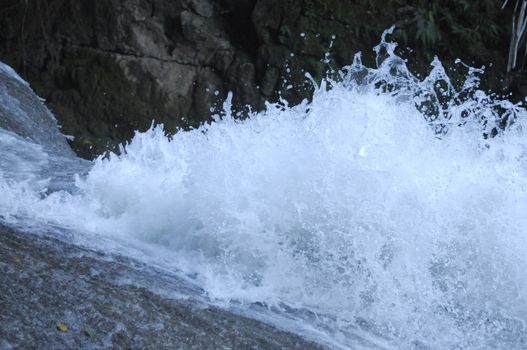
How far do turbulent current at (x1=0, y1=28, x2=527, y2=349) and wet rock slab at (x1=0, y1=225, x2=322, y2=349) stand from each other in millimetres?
206

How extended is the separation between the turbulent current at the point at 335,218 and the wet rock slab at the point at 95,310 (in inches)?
8.1

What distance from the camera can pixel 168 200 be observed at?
3875 millimetres

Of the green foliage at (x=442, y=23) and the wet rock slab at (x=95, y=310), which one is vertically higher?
the green foliage at (x=442, y=23)

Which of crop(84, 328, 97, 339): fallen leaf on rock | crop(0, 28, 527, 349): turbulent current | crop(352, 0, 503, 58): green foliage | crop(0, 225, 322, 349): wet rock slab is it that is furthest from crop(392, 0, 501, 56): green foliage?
crop(84, 328, 97, 339): fallen leaf on rock

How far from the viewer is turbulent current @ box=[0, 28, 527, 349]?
329cm

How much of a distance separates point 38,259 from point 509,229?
95.3 inches

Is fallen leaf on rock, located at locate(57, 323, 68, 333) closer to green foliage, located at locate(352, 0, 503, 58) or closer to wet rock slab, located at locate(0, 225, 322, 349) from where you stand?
wet rock slab, located at locate(0, 225, 322, 349)

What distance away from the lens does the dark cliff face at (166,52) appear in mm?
8766

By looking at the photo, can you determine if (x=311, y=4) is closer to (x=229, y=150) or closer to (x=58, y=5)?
(x=58, y=5)

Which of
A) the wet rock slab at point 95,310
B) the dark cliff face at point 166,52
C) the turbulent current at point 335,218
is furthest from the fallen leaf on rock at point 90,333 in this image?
the dark cliff face at point 166,52

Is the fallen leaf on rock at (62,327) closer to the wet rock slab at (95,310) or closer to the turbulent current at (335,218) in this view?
the wet rock slab at (95,310)

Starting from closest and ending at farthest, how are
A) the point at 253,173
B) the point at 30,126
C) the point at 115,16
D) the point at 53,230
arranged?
the point at 53,230 → the point at 253,173 → the point at 30,126 → the point at 115,16

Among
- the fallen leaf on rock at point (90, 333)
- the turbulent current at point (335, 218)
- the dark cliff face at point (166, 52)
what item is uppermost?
the dark cliff face at point (166, 52)

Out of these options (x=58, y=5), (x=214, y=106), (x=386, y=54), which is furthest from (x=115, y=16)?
(x=386, y=54)
